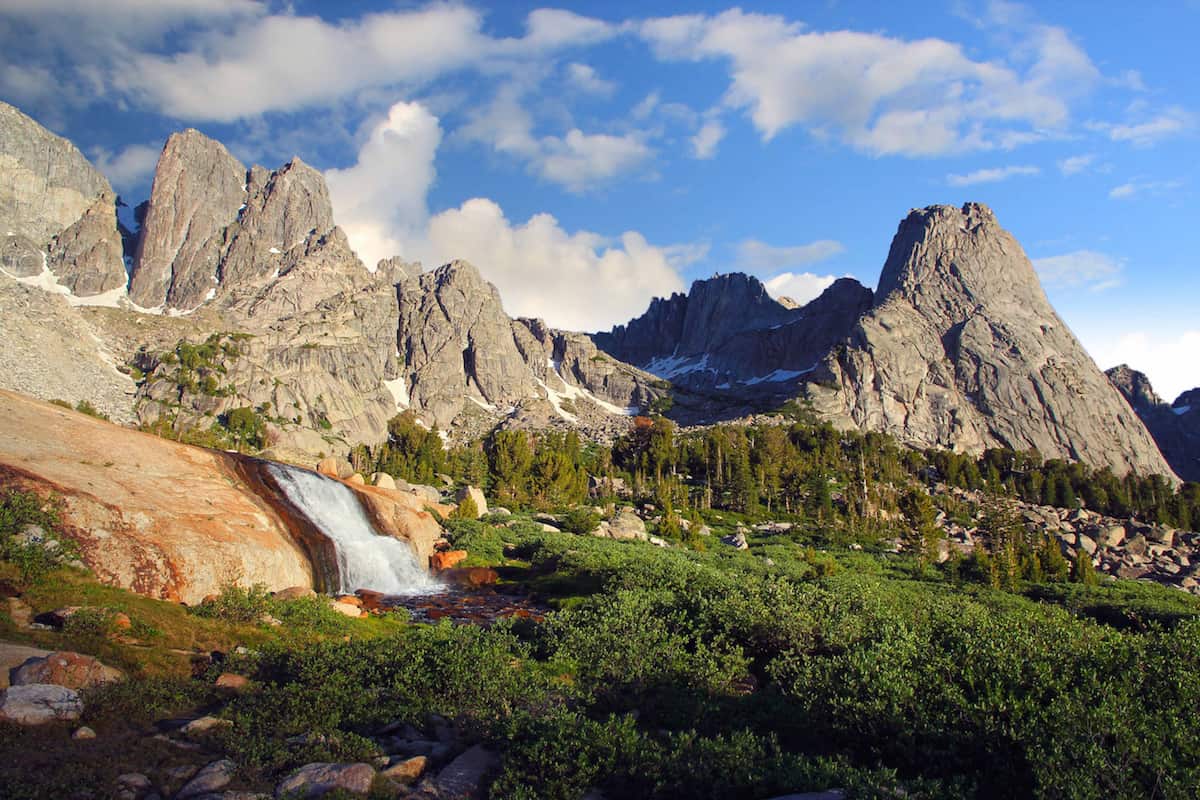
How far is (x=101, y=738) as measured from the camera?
32.3 ft

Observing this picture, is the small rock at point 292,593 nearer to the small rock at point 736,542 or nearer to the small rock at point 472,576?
the small rock at point 472,576

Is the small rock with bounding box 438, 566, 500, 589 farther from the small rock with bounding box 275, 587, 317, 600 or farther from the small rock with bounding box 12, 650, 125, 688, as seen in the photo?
the small rock with bounding box 12, 650, 125, 688

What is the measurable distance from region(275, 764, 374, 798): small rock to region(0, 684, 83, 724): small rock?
4.37 m

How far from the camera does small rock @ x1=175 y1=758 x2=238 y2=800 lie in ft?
28.3

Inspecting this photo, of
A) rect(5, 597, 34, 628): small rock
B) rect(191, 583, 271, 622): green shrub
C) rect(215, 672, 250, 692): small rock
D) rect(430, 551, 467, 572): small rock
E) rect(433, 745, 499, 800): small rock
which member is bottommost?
rect(430, 551, 467, 572): small rock

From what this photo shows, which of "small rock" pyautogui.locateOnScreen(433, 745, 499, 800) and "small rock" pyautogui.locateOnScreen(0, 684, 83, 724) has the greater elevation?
"small rock" pyautogui.locateOnScreen(0, 684, 83, 724)

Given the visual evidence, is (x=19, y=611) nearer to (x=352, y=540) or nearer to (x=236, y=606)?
(x=236, y=606)

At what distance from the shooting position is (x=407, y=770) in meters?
9.99

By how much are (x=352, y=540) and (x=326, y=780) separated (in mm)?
24428

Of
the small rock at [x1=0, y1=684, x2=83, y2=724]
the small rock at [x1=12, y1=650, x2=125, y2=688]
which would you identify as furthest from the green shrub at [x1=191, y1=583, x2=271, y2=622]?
the small rock at [x1=0, y1=684, x2=83, y2=724]

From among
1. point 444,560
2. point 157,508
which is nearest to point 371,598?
point 444,560

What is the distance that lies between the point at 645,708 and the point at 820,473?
95510 mm

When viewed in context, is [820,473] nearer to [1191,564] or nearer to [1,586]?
[1191,564]

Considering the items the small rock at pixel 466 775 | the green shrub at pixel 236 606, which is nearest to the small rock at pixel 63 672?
the green shrub at pixel 236 606
